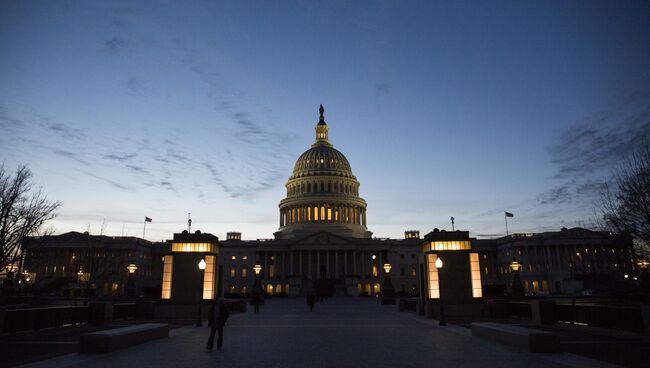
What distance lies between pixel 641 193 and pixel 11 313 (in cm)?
3853

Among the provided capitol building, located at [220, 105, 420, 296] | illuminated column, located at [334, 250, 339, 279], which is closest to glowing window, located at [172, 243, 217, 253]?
capitol building, located at [220, 105, 420, 296]

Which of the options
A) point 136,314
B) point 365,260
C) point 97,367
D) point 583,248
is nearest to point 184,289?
point 136,314

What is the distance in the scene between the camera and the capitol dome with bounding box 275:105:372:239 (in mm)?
137500

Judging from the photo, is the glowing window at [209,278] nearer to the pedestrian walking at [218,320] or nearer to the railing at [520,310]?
the pedestrian walking at [218,320]

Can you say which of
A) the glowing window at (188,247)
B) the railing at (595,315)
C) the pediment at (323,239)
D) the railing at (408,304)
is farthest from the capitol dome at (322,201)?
the railing at (595,315)

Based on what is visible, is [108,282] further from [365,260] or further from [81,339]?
[81,339]

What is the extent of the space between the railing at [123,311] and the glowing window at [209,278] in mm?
5640

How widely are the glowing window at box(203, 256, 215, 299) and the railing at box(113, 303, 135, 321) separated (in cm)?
564

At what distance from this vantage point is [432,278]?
3250 centimetres

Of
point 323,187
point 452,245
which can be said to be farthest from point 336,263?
point 452,245

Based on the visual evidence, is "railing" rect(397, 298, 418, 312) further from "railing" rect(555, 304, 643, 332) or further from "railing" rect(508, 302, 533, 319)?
"railing" rect(555, 304, 643, 332)

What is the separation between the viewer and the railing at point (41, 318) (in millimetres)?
22594

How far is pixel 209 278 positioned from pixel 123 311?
6.43 meters

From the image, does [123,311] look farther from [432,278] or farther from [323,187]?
[323,187]
